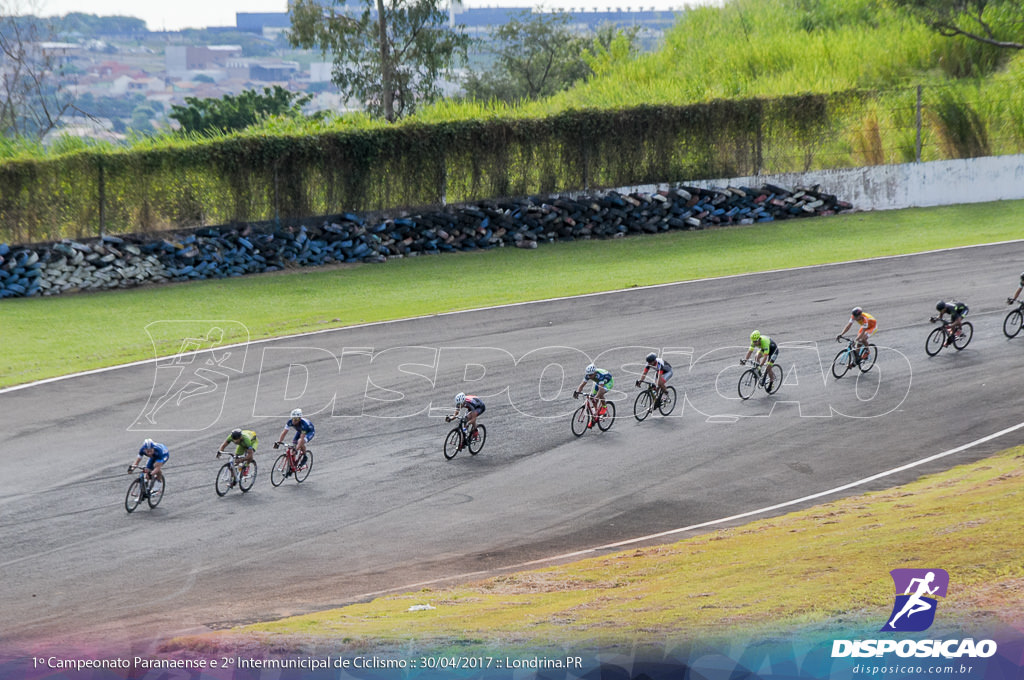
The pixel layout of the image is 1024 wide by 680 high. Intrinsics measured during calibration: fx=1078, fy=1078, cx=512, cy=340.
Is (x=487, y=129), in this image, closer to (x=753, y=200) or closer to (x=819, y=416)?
(x=753, y=200)

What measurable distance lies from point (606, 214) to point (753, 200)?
501 cm

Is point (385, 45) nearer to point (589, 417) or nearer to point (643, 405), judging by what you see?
point (643, 405)

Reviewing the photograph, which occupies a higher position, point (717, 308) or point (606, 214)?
point (606, 214)

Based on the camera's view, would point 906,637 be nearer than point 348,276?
Yes

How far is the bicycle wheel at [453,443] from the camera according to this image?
1616cm

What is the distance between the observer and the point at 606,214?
108 ft

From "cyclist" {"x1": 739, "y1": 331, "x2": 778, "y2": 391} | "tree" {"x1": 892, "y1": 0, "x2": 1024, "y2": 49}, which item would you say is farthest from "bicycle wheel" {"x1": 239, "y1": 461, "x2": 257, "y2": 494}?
"tree" {"x1": 892, "y1": 0, "x2": 1024, "y2": 49}

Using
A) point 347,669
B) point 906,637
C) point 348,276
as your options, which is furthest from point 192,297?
point 906,637

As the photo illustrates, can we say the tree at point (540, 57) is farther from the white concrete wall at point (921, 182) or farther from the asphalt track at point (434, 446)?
the asphalt track at point (434, 446)

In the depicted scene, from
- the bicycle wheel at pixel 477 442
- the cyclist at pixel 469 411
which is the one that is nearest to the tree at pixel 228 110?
the bicycle wheel at pixel 477 442

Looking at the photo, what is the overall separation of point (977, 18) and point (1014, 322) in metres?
26.6

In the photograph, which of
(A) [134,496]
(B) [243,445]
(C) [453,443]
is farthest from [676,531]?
(A) [134,496]

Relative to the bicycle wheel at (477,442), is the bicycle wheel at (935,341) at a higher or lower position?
higher

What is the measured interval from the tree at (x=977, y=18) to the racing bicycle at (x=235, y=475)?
112 ft
